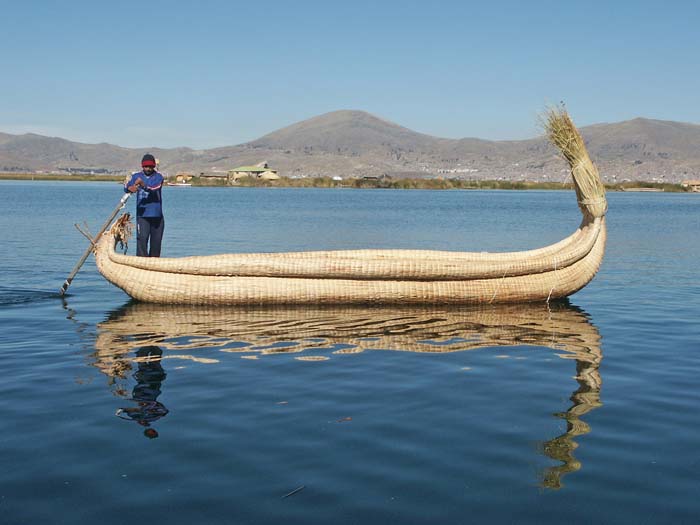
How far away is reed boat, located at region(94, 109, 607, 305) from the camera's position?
11016 millimetres

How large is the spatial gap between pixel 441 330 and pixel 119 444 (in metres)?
5.28

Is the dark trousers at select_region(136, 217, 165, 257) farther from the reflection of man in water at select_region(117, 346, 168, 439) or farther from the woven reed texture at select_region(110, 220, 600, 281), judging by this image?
the reflection of man in water at select_region(117, 346, 168, 439)

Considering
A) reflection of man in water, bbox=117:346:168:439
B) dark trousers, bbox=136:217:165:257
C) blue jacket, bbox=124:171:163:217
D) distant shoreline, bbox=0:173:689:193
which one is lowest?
reflection of man in water, bbox=117:346:168:439

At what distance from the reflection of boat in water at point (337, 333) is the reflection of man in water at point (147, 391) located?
0.11m

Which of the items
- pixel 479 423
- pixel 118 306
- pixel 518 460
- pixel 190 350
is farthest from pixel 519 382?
pixel 118 306

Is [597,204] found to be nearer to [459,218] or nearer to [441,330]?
[441,330]

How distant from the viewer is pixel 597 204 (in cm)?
1205

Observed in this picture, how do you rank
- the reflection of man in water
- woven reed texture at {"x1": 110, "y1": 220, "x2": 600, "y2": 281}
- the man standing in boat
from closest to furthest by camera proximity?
1. the reflection of man in water
2. woven reed texture at {"x1": 110, "y1": 220, "x2": 600, "y2": 281}
3. the man standing in boat

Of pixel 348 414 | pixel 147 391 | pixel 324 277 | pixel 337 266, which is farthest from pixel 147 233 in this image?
pixel 348 414

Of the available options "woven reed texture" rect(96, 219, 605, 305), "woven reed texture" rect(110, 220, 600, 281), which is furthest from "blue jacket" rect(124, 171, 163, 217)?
"woven reed texture" rect(110, 220, 600, 281)

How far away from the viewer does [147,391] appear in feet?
22.3

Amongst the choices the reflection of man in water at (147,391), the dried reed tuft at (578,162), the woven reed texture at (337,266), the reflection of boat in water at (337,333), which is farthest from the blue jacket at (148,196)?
the dried reed tuft at (578,162)

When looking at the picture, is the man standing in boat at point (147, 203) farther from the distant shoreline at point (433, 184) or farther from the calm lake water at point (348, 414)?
the distant shoreline at point (433, 184)

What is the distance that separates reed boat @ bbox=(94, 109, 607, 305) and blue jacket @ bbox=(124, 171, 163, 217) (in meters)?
0.42
